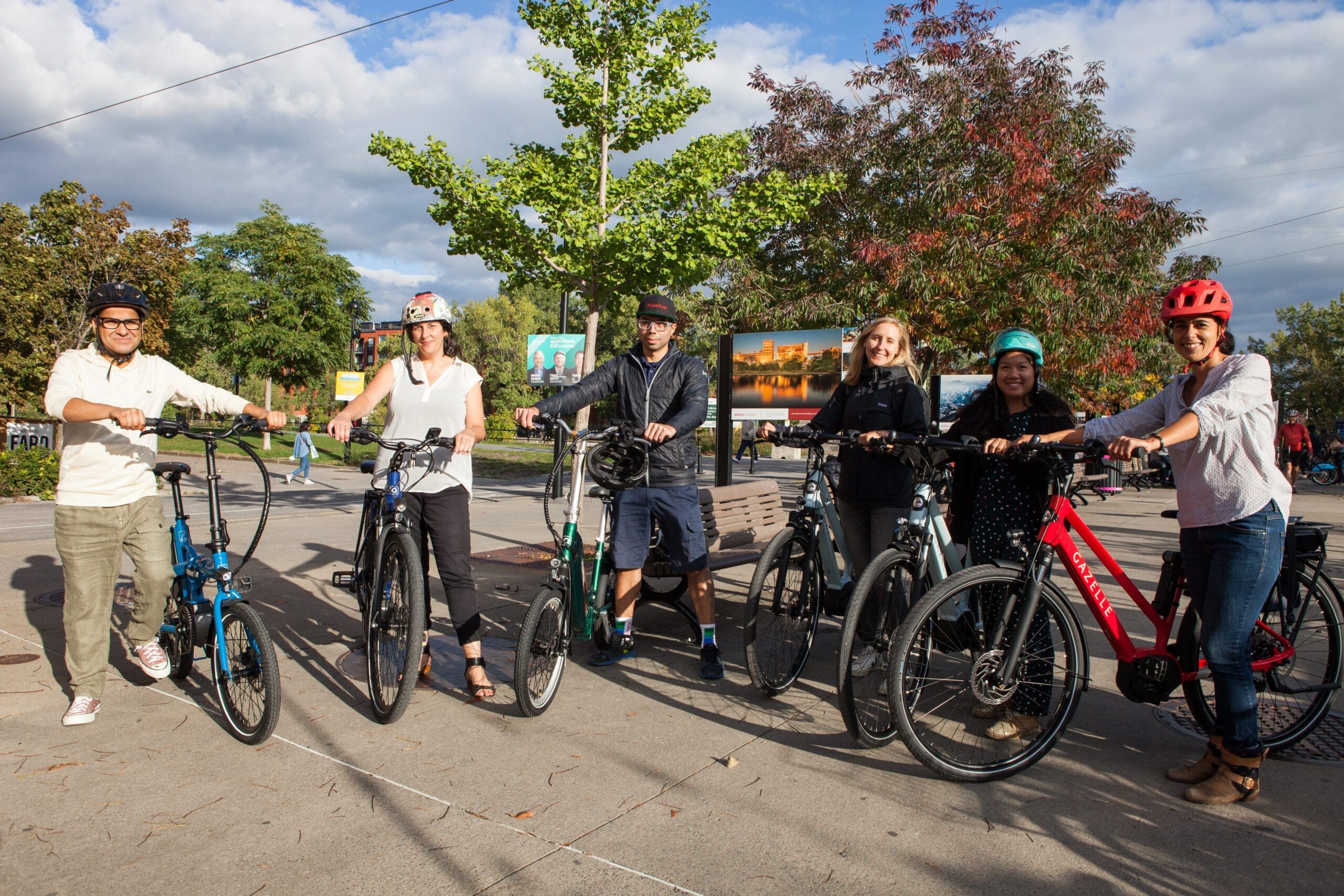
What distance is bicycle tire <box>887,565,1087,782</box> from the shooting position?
10.5ft

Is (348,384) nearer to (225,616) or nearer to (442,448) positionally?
(442,448)

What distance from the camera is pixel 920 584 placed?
12.5 feet

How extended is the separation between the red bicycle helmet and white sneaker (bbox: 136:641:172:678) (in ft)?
15.0

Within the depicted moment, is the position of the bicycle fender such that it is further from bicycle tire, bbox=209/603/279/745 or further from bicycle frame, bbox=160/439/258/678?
bicycle frame, bbox=160/439/258/678

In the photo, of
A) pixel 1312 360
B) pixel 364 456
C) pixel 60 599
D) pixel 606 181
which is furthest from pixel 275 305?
pixel 1312 360

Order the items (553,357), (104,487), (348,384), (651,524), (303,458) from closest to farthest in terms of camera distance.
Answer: (104,487), (651,524), (303,458), (553,357), (348,384)

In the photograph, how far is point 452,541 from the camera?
4246 millimetres

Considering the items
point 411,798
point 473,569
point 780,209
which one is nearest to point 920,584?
point 411,798

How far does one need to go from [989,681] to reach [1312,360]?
66667 mm

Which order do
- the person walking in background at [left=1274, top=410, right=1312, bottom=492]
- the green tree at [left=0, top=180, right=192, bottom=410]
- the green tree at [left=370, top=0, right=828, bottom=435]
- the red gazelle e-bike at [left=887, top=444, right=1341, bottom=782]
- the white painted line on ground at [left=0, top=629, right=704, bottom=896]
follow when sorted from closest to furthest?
the white painted line on ground at [left=0, top=629, right=704, bottom=896], the red gazelle e-bike at [left=887, top=444, right=1341, bottom=782], the green tree at [left=370, top=0, right=828, bottom=435], the green tree at [left=0, top=180, right=192, bottom=410], the person walking in background at [left=1274, top=410, right=1312, bottom=492]

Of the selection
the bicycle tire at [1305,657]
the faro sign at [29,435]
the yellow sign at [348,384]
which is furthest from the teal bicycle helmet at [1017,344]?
the yellow sign at [348,384]

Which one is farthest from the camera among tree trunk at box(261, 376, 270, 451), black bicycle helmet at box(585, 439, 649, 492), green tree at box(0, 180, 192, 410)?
tree trunk at box(261, 376, 270, 451)

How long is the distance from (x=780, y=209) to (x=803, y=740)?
22.5 feet

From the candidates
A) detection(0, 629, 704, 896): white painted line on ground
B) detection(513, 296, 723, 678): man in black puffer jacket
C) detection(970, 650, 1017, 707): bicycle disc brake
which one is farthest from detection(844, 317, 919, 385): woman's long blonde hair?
detection(0, 629, 704, 896): white painted line on ground
